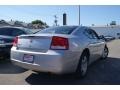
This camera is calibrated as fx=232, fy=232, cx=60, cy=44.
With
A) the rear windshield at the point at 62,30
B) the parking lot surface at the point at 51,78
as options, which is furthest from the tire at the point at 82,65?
the rear windshield at the point at 62,30

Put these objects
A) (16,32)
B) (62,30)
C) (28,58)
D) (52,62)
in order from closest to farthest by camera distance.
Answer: (52,62)
(28,58)
(62,30)
(16,32)

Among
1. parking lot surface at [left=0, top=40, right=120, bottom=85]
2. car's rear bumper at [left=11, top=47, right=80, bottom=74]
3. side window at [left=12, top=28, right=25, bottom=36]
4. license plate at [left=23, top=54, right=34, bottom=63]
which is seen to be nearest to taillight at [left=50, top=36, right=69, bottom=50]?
car's rear bumper at [left=11, top=47, right=80, bottom=74]

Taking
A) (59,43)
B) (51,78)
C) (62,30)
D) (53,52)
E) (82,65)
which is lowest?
(51,78)

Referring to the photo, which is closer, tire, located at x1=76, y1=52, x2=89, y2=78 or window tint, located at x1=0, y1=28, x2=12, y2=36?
tire, located at x1=76, y1=52, x2=89, y2=78

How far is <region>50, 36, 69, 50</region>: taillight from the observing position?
5406 mm

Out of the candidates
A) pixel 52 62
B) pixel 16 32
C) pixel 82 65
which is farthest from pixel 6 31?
pixel 52 62

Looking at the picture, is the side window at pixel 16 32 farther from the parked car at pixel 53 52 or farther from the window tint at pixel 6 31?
the parked car at pixel 53 52

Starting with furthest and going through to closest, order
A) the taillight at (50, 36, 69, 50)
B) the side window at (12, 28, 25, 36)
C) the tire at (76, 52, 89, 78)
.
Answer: the side window at (12, 28, 25, 36), the tire at (76, 52, 89, 78), the taillight at (50, 36, 69, 50)

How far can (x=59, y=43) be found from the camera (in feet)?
17.9

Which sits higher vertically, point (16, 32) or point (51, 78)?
point (16, 32)

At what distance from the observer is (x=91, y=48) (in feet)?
23.4

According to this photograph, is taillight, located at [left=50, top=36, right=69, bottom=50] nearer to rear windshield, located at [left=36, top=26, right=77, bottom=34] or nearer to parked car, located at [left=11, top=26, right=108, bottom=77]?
parked car, located at [left=11, top=26, right=108, bottom=77]

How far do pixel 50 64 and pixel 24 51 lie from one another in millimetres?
864

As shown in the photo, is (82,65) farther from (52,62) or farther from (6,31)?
(6,31)
